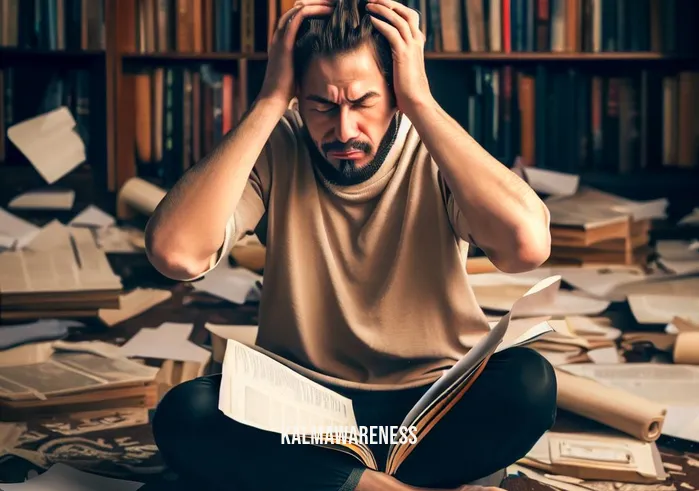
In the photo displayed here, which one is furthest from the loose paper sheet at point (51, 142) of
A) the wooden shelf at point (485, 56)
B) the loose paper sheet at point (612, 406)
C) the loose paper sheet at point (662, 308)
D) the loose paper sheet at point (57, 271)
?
the loose paper sheet at point (612, 406)

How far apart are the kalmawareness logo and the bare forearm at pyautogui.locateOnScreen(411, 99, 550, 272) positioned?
0.26 m

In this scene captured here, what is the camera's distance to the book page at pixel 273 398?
1.28 meters

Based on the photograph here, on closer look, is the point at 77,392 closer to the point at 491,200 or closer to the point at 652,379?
the point at 491,200

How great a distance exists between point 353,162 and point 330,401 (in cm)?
33

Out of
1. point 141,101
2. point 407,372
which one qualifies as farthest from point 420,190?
point 141,101

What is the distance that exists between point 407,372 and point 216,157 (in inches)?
16.2

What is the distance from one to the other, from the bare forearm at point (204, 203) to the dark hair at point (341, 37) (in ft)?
0.32

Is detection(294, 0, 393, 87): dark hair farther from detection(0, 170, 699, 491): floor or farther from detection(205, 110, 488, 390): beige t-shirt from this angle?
detection(0, 170, 699, 491): floor

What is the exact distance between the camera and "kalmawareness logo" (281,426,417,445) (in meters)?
1.32

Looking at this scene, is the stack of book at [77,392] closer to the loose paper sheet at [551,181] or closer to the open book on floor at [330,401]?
the open book on floor at [330,401]

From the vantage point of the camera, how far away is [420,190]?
1.51 metres

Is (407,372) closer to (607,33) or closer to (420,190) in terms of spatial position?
(420,190)

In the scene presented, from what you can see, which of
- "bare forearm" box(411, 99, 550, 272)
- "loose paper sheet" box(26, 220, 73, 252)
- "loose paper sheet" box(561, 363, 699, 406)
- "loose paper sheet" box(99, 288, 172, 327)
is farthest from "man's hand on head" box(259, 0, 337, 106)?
"loose paper sheet" box(26, 220, 73, 252)

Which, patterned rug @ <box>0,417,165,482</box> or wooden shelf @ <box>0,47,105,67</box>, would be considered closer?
patterned rug @ <box>0,417,165,482</box>
